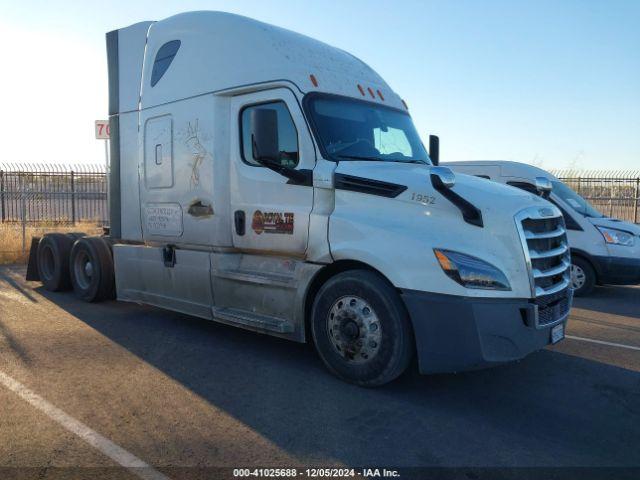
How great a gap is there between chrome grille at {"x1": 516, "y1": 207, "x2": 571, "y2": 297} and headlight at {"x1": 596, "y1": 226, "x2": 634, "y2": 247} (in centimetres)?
445

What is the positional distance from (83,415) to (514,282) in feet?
11.0

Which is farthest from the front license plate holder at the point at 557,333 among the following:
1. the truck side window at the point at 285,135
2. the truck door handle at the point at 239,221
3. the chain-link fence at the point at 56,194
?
the chain-link fence at the point at 56,194

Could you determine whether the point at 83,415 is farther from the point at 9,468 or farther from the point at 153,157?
the point at 153,157

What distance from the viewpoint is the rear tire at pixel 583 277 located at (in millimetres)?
8938

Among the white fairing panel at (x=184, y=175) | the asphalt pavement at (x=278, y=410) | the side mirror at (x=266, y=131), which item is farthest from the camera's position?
the white fairing panel at (x=184, y=175)

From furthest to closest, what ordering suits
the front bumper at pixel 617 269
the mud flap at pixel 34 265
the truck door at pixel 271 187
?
the mud flap at pixel 34 265
the front bumper at pixel 617 269
the truck door at pixel 271 187

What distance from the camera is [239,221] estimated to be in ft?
18.3

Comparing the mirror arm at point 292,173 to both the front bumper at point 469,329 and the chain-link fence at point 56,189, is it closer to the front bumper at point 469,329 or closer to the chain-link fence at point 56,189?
the front bumper at point 469,329

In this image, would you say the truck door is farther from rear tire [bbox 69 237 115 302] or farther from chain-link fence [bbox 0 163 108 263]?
chain-link fence [bbox 0 163 108 263]

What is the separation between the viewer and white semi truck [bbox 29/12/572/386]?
4160 mm

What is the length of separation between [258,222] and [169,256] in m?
1.52

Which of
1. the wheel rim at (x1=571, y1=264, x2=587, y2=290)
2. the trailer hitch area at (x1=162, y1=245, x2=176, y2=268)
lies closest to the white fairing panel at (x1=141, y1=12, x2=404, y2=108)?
the trailer hitch area at (x1=162, y1=245, x2=176, y2=268)

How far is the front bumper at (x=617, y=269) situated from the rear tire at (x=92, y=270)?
24.8 ft

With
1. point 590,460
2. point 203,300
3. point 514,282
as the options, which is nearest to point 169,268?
point 203,300
